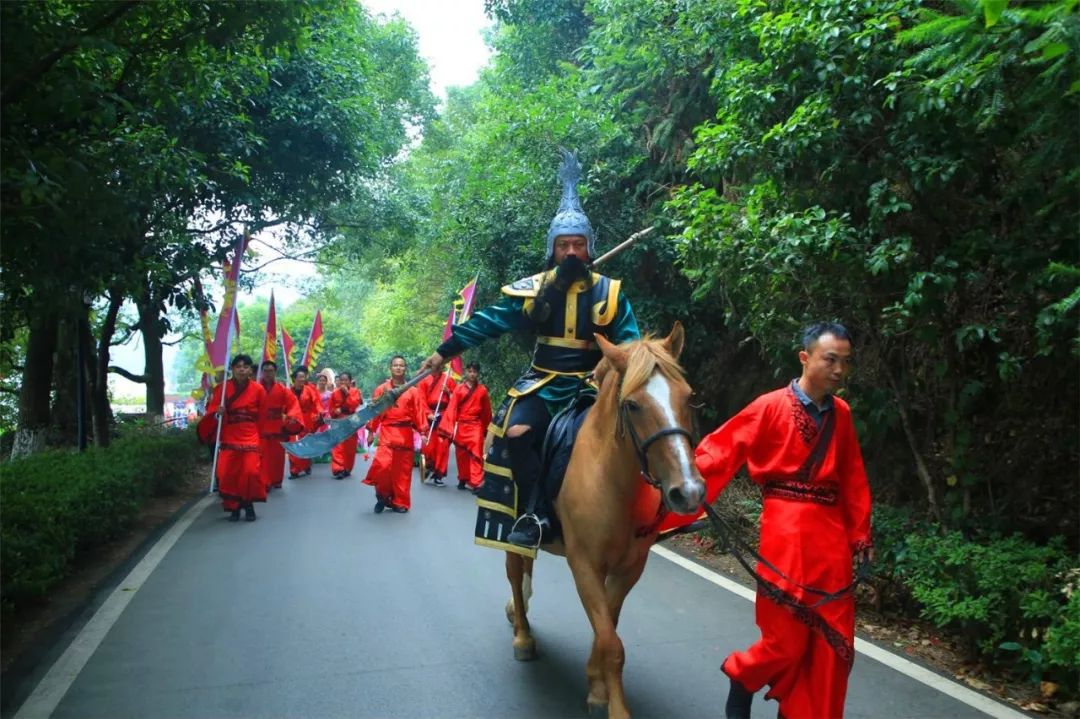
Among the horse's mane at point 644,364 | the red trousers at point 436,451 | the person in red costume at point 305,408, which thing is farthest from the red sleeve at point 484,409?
the horse's mane at point 644,364

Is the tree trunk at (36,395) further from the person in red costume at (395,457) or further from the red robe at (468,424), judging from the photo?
the red robe at (468,424)

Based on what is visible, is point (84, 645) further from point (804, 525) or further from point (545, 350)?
point (804, 525)

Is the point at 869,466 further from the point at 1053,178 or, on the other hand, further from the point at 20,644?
the point at 20,644

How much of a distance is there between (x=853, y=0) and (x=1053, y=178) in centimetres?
187

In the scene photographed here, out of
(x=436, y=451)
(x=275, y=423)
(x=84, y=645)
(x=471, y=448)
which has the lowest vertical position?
(x=84, y=645)

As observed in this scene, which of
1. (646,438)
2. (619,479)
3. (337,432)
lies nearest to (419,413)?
(337,432)

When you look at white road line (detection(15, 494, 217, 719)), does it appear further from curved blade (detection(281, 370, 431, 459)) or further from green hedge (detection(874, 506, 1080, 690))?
green hedge (detection(874, 506, 1080, 690))

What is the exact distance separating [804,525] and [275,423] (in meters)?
11.0

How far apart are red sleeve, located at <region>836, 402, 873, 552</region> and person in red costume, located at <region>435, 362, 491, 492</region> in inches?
398

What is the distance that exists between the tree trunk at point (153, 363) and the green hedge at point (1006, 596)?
14.7 m

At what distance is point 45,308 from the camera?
18.6 feet

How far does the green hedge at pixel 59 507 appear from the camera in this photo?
5.62 m

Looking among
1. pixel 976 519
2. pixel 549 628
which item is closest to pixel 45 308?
pixel 549 628

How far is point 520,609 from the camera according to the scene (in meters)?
5.27
